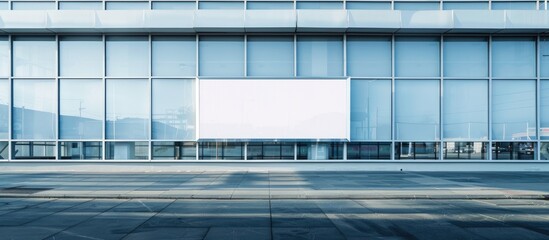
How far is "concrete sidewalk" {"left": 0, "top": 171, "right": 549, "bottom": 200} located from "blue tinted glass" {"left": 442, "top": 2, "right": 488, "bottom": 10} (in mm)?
7917

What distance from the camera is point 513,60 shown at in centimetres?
1923

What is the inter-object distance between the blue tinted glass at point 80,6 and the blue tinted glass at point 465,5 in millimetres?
16727

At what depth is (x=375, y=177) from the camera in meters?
16.5

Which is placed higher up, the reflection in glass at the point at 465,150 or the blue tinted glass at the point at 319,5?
the blue tinted glass at the point at 319,5

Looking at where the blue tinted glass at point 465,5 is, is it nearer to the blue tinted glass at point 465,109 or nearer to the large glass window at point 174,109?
the blue tinted glass at point 465,109

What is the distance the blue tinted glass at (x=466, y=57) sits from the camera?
19.2m

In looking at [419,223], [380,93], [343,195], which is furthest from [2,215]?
[380,93]

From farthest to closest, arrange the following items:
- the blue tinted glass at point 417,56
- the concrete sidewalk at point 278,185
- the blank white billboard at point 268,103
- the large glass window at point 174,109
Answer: the blue tinted glass at point 417,56 → the large glass window at point 174,109 → the blank white billboard at point 268,103 → the concrete sidewalk at point 278,185

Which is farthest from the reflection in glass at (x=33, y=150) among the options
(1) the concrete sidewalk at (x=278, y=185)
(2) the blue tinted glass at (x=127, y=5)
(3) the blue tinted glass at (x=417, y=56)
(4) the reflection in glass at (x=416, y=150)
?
(3) the blue tinted glass at (x=417, y=56)

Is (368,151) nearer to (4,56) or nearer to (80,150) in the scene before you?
(80,150)

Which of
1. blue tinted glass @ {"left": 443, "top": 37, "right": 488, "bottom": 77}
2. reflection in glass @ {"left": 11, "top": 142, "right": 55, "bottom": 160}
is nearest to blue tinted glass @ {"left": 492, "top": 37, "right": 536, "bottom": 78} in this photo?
blue tinted glass @ {"left": 443, "top": 37, "right": 488, "bottom": 77}

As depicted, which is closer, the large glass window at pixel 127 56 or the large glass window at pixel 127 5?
→ the large glass window at pixel 127 5

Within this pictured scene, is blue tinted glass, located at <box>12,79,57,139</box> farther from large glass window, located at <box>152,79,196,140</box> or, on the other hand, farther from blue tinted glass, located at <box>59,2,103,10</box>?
large glass window, located at <box>152,79,196,140</box>

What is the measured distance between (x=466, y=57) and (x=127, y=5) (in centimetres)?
1660
